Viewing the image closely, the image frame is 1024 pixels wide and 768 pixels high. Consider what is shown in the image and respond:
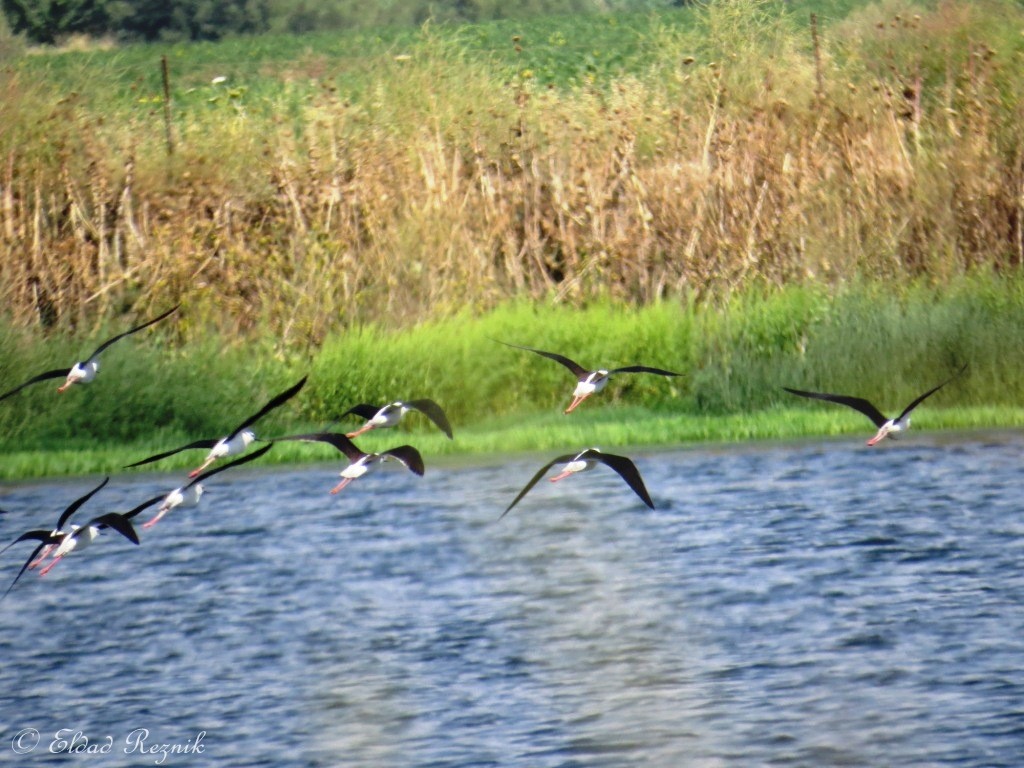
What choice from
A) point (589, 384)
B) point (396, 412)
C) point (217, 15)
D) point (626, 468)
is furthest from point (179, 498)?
point (217, 15)

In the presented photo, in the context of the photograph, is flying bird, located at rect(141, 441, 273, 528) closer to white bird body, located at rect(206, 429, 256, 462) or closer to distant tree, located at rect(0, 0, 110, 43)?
white bird body, located at rect(206, 429, 256, 462)

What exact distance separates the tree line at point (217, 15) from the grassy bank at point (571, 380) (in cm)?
3325

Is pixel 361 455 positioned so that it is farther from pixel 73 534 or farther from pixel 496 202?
pixel 496 202

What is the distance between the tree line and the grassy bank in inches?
1309

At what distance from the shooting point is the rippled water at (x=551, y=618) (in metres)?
8.42

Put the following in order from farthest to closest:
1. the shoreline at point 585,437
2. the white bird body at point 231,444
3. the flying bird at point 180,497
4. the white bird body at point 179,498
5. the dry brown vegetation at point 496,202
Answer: the dry brown vegetation at point 496,202 → the shoreline at point 585,437 → the white bird body at point 231,444 → the white bird body at point 179,498 → the flying bird at point 180,497

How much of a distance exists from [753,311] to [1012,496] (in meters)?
3.12

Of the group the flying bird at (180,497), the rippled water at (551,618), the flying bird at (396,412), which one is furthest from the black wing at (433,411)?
the rippled water at (551,618)

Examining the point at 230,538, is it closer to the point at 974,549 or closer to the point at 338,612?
the point at 338,612

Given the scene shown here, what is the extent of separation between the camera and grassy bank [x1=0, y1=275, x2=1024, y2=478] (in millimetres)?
15031

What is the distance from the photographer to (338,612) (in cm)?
1093

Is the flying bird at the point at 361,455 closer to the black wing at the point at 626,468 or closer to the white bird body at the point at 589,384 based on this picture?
the black wing at the point at 626,468

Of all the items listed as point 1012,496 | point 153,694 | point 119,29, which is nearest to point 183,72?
point 119,29

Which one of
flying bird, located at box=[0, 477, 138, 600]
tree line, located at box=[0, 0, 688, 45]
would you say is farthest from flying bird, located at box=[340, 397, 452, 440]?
tree line, located at box=[0, 0, 688, 45]
